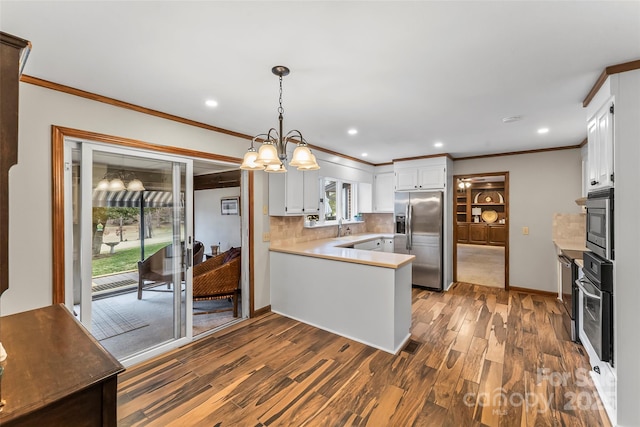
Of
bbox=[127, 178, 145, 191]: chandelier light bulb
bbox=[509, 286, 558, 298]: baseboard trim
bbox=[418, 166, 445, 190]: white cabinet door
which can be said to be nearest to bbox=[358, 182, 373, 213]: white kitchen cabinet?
bbox=[418, 166, 445, 190]: white cabinet door

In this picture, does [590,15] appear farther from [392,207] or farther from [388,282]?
[392,207]

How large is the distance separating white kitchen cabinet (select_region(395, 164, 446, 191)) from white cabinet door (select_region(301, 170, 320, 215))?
176 cm

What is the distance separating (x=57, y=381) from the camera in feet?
3.05

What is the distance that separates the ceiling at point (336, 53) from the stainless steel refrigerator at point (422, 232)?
212cm

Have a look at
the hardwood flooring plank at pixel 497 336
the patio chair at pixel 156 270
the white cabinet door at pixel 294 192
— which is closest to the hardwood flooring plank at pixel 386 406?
the hardwood flooring plank at pixel 497 336

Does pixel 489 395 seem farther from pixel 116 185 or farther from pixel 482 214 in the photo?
pixel 482 214

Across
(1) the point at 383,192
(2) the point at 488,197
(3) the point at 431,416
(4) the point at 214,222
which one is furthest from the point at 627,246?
(2) the point at 488,197

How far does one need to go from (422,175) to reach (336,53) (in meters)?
3.71

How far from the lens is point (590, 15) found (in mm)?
1380

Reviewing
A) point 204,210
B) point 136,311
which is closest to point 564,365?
point 136,311

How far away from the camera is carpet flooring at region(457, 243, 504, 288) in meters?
5.49

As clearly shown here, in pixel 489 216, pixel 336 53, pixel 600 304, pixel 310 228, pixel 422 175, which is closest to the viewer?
pixel 336 53

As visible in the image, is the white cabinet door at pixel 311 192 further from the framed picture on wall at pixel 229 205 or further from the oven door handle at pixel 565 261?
the oven door handle at pixel 565 261

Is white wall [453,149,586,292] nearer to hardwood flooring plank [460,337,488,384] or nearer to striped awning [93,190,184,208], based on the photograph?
hardwood flooring plank [460,337,488,384]
